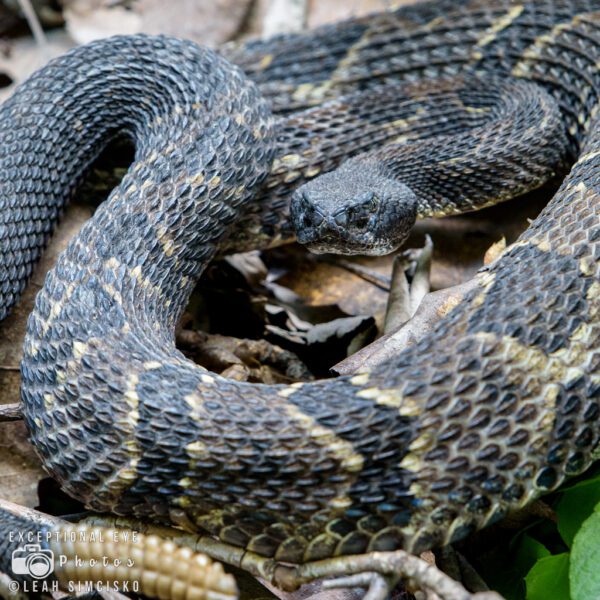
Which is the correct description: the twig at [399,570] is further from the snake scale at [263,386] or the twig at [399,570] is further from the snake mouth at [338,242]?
the snake mouth at [338,242]

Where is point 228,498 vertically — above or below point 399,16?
below

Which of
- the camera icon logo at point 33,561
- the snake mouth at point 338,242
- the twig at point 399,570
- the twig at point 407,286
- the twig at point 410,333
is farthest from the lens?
the snake mouth at point 338,242

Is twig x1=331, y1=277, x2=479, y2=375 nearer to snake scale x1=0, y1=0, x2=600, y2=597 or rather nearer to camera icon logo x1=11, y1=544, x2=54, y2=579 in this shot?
snake scale x1=0, y1=0, x2=600, y2=597

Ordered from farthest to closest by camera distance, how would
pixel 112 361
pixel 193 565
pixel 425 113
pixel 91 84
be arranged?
pixel 425 113 → pixel 91 84 → pixel 112 361 → pixel 193 565

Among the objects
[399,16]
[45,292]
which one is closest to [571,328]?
[45,292]

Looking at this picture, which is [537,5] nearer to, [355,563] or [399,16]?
[399,16]

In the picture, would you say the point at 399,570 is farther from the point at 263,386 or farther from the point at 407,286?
the point at 407,286

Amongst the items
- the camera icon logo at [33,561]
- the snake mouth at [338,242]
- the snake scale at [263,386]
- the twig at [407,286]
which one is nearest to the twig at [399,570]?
the snake scale at [263,386]
